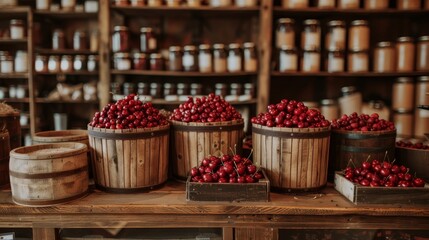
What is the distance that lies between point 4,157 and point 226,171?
1.26 m

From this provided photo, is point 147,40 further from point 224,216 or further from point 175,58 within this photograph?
point 224,216

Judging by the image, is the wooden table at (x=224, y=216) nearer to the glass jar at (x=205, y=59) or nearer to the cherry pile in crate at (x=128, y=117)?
the cherry pile in crate at (x=128, y=117)

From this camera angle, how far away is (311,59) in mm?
3826

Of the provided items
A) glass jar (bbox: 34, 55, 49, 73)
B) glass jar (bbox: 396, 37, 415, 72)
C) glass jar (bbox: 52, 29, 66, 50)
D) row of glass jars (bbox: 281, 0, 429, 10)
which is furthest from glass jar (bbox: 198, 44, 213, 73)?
glass jar (bbox: 396, 37, 415, 72)

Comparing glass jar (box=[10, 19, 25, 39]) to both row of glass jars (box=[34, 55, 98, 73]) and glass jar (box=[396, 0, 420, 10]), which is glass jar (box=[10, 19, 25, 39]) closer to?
row of glass jars (box=[34, 55, 98, 73])

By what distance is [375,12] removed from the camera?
381 cm

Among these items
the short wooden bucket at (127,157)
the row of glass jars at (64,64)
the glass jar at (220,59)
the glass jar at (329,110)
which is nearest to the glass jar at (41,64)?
the row of glass jars at (64,64)

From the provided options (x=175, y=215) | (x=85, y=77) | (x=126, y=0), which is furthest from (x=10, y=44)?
(x=175, y=215)

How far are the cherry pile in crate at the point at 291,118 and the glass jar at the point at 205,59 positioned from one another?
6.45 ft

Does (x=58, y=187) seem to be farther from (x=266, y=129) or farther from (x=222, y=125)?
(x=266, y=129)

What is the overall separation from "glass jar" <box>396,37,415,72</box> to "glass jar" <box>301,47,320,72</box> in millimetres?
888

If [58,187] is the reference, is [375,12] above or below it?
above

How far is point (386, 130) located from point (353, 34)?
2102mm

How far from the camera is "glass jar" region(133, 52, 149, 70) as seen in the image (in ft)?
12.9
